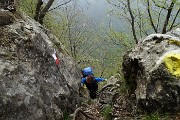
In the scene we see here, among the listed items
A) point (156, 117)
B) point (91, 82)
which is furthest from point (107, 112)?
point (91, 82)

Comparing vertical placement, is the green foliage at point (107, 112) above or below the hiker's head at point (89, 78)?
below

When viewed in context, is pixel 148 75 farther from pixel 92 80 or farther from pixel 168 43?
pixel 92 80

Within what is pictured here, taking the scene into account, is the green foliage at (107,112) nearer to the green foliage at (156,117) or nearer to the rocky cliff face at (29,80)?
the rocky cliff face at (29,80)

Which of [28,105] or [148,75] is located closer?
[28,105]

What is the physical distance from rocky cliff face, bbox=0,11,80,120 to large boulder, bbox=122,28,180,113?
228 cm

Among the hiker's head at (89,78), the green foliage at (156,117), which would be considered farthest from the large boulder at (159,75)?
the hiker's head at (89,78)

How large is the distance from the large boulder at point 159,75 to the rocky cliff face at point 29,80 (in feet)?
7.46

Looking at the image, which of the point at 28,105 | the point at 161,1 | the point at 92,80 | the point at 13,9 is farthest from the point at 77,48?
the point at 28,105

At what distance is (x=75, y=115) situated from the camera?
28.7ft

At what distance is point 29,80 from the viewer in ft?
26.5

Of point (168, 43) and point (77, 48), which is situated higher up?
point (168, 43)

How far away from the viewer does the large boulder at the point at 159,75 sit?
25.5 feet

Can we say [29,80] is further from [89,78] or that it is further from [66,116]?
[89,78]

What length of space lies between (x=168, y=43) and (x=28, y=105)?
439 centimetres
